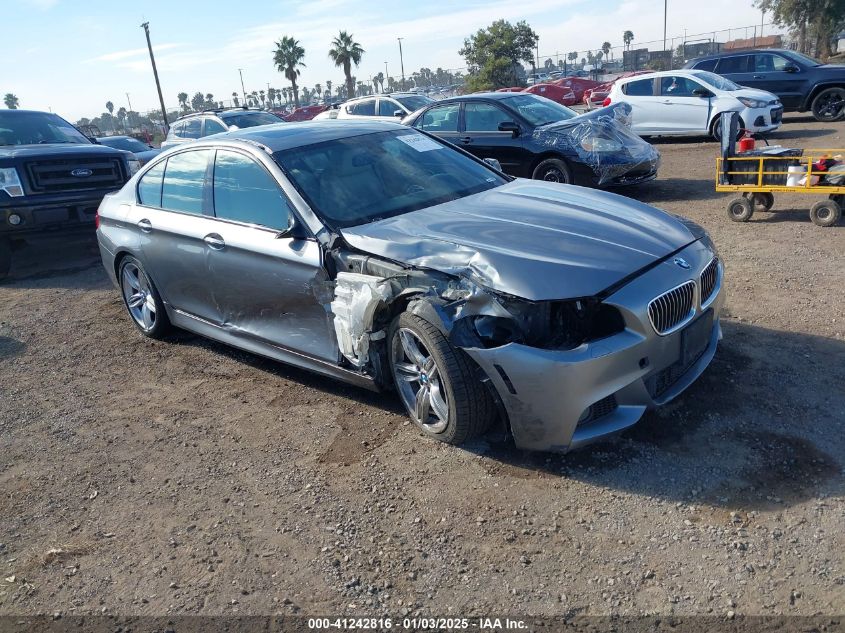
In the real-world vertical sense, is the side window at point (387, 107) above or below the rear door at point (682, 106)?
above

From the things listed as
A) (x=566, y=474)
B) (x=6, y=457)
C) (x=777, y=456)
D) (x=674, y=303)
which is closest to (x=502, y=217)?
(x=674, y=303)

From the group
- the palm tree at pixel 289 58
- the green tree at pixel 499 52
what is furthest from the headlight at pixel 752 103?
the palm tree at pixel 289 58

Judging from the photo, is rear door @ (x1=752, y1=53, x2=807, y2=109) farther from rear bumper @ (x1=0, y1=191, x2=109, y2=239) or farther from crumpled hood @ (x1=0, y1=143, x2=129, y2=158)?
rear bumper @ (x1=0, y1=191, x2=109, y2=239)

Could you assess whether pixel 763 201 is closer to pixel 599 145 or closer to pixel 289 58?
pixel 599 145

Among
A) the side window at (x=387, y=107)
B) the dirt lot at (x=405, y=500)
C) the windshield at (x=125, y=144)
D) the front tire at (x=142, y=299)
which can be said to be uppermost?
the side window at (x=387, y=107)

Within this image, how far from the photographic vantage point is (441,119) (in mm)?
10742

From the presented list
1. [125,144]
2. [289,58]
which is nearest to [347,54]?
[289,58]

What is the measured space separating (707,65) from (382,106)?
8378 mm

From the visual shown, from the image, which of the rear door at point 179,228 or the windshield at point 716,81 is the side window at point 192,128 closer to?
the rear door at point 179,228

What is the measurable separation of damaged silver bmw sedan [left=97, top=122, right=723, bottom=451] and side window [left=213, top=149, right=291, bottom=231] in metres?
0.01

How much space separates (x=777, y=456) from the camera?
3359mm

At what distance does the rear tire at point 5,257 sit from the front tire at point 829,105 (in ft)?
53.8

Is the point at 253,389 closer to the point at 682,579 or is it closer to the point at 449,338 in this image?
the point at 449,338

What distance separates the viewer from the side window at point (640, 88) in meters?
14.8
